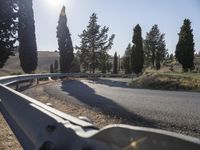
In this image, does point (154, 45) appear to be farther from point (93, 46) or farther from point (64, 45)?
point (64, 45)

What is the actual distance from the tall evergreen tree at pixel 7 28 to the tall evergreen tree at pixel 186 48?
109 ft

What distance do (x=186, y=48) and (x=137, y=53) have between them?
14.8 metres

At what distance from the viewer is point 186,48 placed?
57.5m

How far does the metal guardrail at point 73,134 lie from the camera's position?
220cm

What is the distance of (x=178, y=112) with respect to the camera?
10914 mm

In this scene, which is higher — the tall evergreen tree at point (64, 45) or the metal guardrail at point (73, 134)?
the tall evergreen tree at point (64, 45)

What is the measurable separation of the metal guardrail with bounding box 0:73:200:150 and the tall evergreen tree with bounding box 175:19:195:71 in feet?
173

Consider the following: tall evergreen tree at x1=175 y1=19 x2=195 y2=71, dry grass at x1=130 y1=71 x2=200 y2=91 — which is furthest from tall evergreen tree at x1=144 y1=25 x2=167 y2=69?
dry grass at x1=130 y1=71 x2=200 y2=91

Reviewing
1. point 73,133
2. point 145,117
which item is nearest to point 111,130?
point 73,133

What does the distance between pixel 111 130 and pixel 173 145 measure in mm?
612

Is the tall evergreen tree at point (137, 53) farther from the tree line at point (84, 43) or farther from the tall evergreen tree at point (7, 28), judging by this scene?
the tall evergreen tree at point (7, 28)

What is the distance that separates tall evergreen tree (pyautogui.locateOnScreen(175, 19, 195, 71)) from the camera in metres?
57.2

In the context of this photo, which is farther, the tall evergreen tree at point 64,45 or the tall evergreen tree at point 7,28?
the tall evergreen tree at point 64,45

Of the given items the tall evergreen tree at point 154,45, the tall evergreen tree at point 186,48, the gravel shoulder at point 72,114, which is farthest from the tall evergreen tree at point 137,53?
the gravel shoulder at point 72,114
